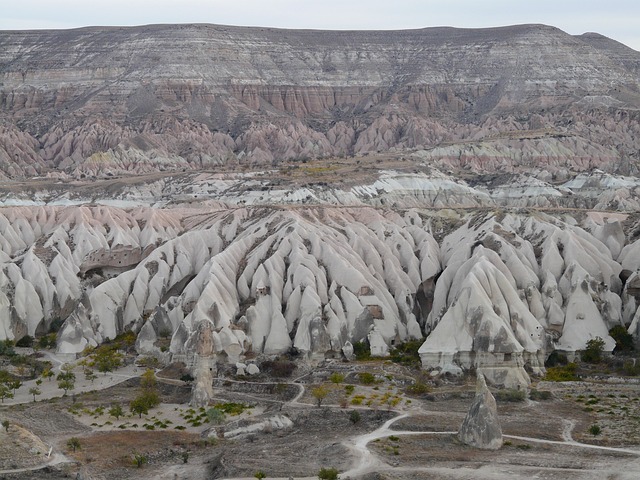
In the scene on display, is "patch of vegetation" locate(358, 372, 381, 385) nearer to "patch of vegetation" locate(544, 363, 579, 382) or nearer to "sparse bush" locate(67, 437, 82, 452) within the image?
"patch of vegetation" locate(544, 363, 579, 382)

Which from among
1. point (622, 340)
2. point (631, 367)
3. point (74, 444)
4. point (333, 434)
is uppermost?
point (622, 340)

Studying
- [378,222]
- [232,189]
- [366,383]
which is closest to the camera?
[366,383]

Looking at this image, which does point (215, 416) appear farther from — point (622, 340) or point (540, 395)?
point (622, 340)

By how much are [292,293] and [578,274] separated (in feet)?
57.9

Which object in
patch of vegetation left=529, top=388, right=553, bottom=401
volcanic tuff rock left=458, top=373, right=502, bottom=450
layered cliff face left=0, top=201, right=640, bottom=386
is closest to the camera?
volcanic tuff rock left=458, top=373, right=502, bottom=450

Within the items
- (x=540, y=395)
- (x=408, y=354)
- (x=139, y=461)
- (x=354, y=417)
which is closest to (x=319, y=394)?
(x=354, y=417)

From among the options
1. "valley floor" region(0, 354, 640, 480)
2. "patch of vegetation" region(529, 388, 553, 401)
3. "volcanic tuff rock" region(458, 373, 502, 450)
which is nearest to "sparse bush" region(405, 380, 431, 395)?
"valley floor" region(0, 354, 640, 480)

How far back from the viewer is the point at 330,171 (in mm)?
119938

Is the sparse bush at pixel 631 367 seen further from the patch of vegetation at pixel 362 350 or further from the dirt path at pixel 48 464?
the dirt path at pixel 48 464

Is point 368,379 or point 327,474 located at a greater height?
point 327,474

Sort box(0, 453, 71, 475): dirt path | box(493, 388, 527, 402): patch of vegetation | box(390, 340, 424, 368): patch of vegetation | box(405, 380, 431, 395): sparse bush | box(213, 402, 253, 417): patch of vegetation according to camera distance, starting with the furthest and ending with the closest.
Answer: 1. box(390, 340, 424, 368): patch of vegetation
2. box(405, 380, 431, 395): sparse bush
3. box(493, 388, 527, 402): patch of vegetation
4. box(213, 402, 253, 417): patch of vegetation
5. box(0, 453, 71, 475): dirt path

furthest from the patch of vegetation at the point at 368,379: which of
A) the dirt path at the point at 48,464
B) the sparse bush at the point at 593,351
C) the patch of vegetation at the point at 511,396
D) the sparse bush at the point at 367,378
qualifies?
the dirt path at the point at 48,464

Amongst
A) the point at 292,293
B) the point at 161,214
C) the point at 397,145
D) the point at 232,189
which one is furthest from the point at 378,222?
the point at 397,145

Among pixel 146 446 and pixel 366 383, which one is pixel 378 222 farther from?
pixel 146 446
